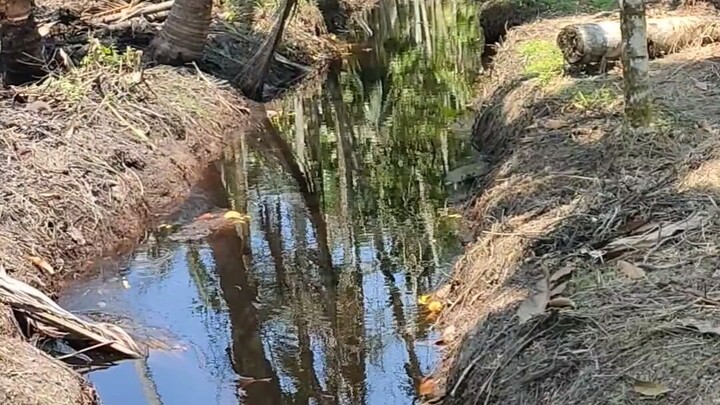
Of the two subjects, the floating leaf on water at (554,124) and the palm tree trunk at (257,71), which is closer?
the floating leaf on water at (554,124)

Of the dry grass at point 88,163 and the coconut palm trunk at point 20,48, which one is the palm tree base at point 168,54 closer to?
the dry grass at point 88,163

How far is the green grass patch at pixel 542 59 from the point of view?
31.4 ft

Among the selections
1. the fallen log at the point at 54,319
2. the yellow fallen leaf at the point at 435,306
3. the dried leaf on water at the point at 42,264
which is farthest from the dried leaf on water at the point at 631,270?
the dried leaf on water at the point at 42,264

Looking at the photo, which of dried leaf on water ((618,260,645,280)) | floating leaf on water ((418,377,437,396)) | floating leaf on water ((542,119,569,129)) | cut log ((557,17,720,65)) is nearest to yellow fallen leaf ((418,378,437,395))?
floating leaf on water ((418,377,437,396))

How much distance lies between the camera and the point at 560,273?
17.4 ft

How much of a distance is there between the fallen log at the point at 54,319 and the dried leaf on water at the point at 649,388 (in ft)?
10.5

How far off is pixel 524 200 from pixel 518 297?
1657 mm

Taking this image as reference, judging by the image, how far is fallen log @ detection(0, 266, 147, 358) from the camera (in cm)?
585

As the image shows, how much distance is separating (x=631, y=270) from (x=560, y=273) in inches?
15.1

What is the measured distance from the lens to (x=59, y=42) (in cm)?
1209

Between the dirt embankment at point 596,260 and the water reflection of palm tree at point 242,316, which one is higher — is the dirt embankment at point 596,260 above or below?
above

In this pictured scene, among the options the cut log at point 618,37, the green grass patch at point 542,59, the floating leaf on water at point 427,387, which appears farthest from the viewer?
the green grass patch at point 542,59

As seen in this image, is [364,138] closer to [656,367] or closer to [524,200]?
[524,200]

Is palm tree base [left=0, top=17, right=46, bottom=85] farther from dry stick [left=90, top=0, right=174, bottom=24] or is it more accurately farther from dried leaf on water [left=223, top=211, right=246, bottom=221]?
dried leaf on water [left=223, top=211, right=246, bottom=221]
